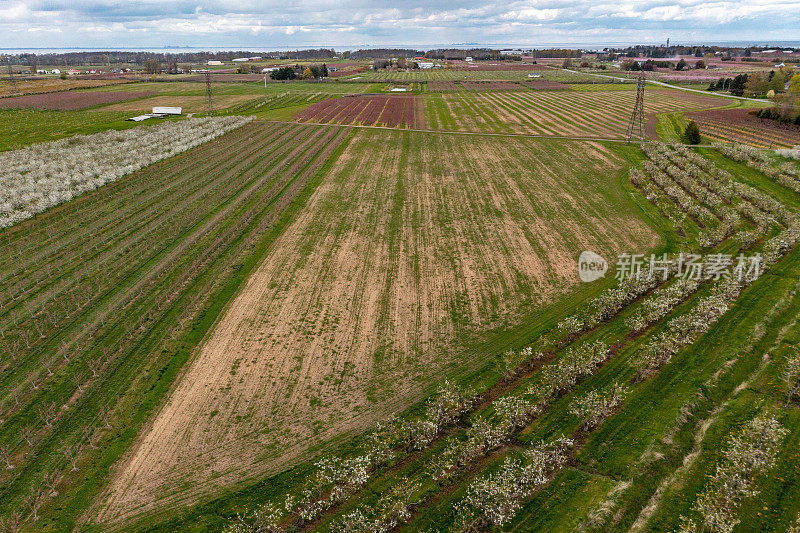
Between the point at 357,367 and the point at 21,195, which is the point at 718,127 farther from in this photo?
the point at 21,195

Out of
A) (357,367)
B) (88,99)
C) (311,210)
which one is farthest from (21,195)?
(88,99)

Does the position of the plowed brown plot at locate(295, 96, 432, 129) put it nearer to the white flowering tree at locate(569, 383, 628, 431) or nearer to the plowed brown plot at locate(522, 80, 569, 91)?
the plowed brown plot at locate(522, 80, 569, 91)

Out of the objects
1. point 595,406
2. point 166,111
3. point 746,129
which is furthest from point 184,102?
point 746,129

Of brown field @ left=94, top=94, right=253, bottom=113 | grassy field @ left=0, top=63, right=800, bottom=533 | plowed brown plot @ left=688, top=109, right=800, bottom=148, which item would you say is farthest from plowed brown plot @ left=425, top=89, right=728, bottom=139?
brown field @ left=94, top=94, right=253, bottom=113

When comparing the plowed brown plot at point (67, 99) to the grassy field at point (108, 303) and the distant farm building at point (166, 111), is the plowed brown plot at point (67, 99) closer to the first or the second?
the distant farm building at point (166, 111)

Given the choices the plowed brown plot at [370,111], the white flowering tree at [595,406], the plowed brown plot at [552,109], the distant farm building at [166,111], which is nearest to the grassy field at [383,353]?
the white flowering tree at [595,406]

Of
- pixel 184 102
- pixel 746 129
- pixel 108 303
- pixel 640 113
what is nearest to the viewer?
pixel 108 303

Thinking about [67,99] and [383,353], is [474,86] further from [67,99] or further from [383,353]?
A: [383,353]
